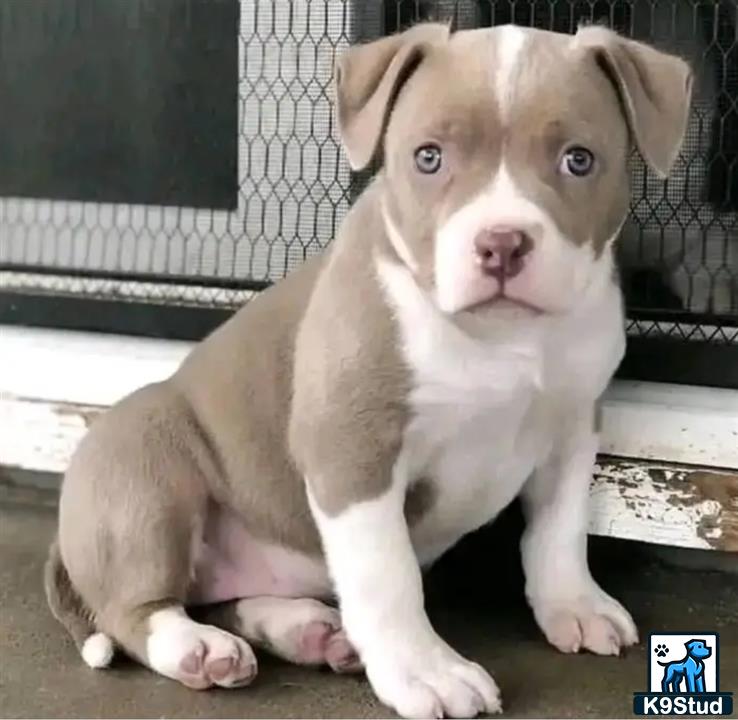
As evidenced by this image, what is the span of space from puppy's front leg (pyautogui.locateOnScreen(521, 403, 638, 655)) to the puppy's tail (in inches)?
21.4

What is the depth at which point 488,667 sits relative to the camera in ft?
→ 5.82

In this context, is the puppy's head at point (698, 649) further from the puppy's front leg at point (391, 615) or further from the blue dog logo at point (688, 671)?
the puppy's front leg at point (391, 615)

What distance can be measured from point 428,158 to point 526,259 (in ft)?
0.58

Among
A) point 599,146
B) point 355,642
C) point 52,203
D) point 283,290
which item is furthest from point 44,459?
point 599,146

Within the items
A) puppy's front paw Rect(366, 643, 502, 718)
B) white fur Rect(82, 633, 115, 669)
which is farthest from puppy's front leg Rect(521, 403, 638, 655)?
white fur Rect(82, 633, 115, 669)

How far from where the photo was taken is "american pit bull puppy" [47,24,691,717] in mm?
1550

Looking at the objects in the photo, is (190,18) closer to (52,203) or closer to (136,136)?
(136,136)

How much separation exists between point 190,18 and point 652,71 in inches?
36.7

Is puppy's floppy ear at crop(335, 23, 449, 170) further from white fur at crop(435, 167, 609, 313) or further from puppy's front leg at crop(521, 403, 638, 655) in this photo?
puppy's front leg at crop(521, 403, 638, 655)

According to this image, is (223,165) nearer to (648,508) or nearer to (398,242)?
(398,242)

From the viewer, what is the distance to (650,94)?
5.30ft

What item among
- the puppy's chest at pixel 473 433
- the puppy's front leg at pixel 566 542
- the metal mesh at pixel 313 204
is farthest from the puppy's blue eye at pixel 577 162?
the metal mesh at pixel 313 204

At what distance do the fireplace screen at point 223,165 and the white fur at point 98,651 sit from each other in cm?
66

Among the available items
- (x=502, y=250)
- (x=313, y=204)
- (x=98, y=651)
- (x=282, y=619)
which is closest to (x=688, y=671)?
(x=282, y=619)
